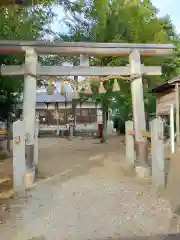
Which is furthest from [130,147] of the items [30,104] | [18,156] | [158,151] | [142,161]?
[18,156]

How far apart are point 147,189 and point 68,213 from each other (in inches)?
96.9

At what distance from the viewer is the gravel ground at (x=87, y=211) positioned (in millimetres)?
4562

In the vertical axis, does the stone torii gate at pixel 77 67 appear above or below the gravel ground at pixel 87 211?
above

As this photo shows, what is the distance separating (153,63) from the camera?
17.4m

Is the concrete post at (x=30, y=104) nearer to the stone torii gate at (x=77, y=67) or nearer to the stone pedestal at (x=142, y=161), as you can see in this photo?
the stone torii gate at (x=77, y=67)

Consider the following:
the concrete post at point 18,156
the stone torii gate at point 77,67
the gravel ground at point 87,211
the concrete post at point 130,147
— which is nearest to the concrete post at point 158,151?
the gravel ground at point 87,211

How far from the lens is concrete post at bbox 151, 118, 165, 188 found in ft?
23.2

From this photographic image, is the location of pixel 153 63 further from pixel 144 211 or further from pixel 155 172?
pixel 144 211

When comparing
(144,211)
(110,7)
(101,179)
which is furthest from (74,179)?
(110,7)

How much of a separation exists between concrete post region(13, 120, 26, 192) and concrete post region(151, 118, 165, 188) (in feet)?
10.1

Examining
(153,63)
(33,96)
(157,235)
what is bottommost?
(157,235)

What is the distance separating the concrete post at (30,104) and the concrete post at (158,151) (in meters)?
3.27

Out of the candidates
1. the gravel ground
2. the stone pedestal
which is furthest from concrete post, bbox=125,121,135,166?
the gravel ground

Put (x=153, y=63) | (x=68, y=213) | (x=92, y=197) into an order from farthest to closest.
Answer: (x=153, y=63)
(x=92, y=197)
(x=68, y=213)
